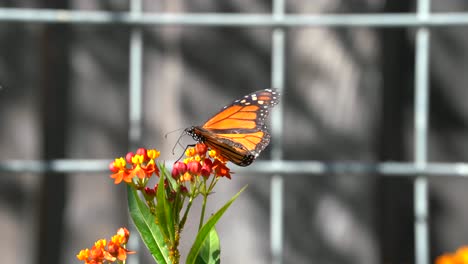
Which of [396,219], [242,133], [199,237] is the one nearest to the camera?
[199,237]

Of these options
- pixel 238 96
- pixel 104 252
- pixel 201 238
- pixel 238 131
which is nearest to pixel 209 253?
pixel 201 238

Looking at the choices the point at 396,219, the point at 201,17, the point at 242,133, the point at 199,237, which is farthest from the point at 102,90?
the point at 199,237

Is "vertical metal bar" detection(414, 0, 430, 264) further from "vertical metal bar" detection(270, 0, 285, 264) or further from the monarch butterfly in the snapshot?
the monarch butterfly

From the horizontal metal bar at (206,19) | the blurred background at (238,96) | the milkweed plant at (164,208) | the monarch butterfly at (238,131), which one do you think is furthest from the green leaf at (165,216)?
the horizontal metal bar at (206,19)

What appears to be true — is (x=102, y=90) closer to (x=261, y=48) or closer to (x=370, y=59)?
(x=261, y=48)

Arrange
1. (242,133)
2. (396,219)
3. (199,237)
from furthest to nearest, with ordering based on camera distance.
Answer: (396,219) → (242,133) → (199,237)

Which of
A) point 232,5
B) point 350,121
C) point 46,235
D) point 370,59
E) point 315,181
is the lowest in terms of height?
point 46,235

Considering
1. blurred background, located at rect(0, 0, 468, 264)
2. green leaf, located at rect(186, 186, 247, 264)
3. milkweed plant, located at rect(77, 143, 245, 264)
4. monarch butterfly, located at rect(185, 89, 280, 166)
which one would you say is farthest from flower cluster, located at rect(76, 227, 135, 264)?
blurred background, located at rect(0, 0, 468, 264)
